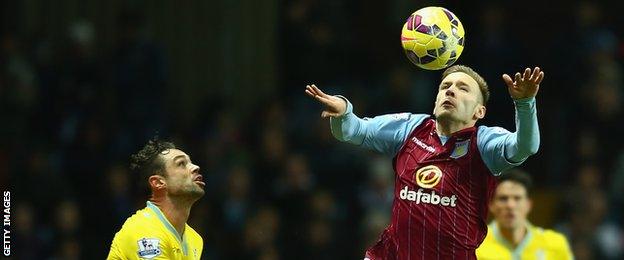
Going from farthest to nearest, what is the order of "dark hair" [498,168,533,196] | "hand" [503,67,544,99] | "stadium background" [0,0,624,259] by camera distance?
"stadium background" [0,0,624,259] < "dark hair" [498,168,533,196] < "hand" [503,67,544,99]

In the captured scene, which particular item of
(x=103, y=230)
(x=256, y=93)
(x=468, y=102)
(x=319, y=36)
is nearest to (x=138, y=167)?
(x=468, y=102)

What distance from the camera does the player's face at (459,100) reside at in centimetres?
833

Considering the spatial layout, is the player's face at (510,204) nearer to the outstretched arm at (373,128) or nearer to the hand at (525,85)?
the outstretched arm at (373,128)

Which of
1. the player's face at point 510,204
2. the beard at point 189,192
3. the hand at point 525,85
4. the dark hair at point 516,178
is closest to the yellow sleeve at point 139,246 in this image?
the beard at point 189,192

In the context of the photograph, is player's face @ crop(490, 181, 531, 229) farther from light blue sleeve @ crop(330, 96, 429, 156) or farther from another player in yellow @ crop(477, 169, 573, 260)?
light blue sleeve @ crop(330, 96, 429, 156)

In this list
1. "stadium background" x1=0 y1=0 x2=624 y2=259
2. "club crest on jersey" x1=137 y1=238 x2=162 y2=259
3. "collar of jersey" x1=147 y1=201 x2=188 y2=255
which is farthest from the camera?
"stadium background" x1=0 y1=0 x2=624 y2=259

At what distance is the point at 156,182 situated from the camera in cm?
889

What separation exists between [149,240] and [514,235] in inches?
134

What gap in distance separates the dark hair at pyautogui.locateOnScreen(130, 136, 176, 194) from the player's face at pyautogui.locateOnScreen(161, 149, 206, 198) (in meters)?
0.05

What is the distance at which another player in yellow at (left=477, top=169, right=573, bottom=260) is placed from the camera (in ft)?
34.9

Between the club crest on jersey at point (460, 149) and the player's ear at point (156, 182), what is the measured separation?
1921 millimetres

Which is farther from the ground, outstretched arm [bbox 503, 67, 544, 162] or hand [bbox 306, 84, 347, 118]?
outstretched arm [bbox 503, 67, 544, 162]

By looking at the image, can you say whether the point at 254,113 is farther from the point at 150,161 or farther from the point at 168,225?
the point at 168,225

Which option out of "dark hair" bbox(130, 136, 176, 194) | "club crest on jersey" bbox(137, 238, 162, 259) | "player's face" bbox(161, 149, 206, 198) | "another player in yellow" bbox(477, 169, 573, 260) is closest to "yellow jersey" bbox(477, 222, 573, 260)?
"another player in yellow" bbox(477, 169, 573, 260)
